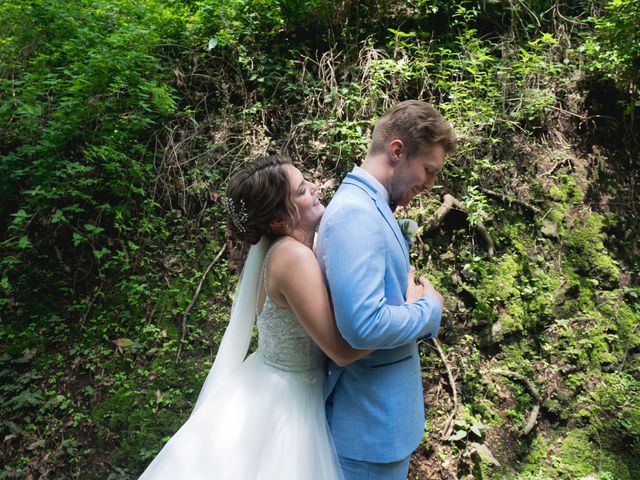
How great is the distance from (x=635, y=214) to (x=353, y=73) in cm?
342

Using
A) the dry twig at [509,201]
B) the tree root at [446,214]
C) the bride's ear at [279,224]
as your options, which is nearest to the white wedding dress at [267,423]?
the bride's ear at [279,224]

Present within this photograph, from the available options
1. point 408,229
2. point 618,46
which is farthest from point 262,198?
point 618,46

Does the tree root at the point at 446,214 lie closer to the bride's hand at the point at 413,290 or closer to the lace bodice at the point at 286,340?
the bride's hand at the point at 413,290

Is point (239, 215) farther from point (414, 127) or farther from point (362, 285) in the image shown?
point (414, 127)

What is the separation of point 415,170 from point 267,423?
4.15ft

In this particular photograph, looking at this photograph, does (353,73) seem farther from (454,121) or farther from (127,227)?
(127,227)

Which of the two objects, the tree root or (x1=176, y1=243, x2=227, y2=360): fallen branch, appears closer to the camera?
(x1=176, y1=243, x2=227, y2=360): fallen branch

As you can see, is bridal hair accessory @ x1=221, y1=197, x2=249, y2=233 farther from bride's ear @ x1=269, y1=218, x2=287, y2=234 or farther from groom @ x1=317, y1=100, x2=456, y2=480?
groom @ x1=317, y1=100, x2=456, y2=480

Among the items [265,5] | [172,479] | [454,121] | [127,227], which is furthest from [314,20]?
[172,479]

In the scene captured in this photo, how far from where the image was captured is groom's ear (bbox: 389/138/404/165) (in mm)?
1748

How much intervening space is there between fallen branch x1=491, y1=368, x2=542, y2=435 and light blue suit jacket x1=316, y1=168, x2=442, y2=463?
207 centimetres

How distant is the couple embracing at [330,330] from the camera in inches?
60.2

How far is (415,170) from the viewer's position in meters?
1.78

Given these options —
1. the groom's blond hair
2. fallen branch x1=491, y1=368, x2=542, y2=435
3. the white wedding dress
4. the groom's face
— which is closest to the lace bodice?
the white wedding dress
